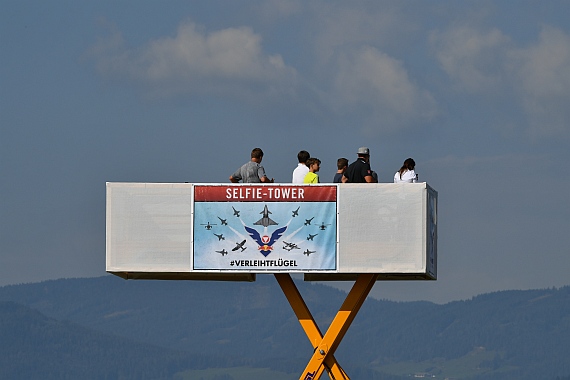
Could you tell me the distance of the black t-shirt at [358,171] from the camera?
3128 cm

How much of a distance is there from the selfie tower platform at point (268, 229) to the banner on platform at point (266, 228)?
21mm

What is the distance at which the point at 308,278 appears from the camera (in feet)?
109

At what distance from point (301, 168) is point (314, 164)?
0.33 m

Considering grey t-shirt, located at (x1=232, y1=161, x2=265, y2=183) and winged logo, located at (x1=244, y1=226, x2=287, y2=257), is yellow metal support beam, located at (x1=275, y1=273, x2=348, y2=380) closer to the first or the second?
winged logo, located at (x1=244, y1=226, x2=287, y2=257)

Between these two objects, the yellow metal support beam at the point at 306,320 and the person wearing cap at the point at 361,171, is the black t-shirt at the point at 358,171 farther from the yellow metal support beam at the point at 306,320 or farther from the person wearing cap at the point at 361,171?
the yellow metal support beam at the point at 306,320

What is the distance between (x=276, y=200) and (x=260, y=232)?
0.75 m

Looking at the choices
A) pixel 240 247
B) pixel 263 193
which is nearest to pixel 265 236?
pixel 240 247

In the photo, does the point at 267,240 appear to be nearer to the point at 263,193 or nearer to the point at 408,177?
the point at 263,193

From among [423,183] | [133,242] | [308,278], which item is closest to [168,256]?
[133,242]

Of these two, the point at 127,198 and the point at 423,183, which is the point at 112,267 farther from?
the point at 423,183

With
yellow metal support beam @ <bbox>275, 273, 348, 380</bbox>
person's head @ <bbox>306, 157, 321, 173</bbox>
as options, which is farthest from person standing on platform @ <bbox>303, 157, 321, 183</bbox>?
yellow metal support beam @ <bbox>275, 273, 348, 380</bbox>

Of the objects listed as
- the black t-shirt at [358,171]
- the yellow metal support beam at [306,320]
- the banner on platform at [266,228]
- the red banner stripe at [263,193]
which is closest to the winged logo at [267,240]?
the banner on platform at [266,228]

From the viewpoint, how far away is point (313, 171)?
3145 cm

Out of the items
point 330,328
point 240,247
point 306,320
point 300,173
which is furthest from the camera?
point 306,320
